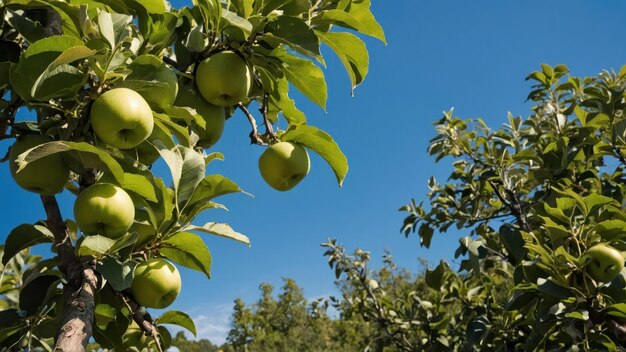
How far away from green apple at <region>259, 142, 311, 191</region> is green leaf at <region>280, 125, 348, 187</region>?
1.1 inches

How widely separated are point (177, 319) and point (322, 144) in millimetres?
742

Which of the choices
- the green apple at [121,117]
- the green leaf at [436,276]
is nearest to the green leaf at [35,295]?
the green apple at [121,117]

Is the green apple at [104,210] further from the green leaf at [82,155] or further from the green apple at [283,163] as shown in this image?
the green apple at [283,163]

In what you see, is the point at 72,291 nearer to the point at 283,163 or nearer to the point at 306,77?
the point at 283,163

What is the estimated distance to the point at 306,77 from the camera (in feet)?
5.04

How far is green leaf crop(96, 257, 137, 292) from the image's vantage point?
1.17 meters

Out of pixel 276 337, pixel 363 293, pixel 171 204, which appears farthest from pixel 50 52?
pixel 276 337

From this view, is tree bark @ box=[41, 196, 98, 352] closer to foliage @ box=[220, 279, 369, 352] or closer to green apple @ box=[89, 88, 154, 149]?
green apple @ box=[89, 88, 154, 149]

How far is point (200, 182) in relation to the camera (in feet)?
4.86

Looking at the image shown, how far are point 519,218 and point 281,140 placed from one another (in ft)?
8.96

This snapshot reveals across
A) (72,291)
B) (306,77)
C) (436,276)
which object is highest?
(436,276)

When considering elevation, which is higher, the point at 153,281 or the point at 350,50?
the point at 350,50

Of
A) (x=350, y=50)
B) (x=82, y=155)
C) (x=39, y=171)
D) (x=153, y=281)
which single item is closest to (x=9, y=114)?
(x=39, y=171)

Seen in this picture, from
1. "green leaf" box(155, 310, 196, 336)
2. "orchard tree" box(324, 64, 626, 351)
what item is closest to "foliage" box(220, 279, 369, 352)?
"orchard tree" box(324, 64, 626, 351)
